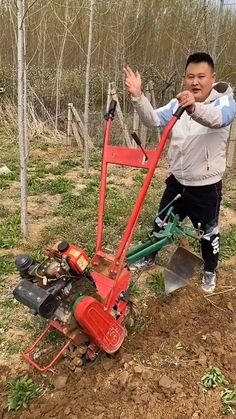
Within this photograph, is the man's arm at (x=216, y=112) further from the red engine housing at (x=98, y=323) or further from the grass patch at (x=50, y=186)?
the grass patch at (x=50, y=186)

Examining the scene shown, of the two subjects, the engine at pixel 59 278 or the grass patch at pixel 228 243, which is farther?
the grass patch at pixel 228 243

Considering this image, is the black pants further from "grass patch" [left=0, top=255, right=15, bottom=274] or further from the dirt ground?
"grass patch" [left=0, top=255, right=15, bottom=274]

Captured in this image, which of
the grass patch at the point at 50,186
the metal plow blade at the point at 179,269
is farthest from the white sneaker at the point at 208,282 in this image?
the grass patch at the point at 50,186

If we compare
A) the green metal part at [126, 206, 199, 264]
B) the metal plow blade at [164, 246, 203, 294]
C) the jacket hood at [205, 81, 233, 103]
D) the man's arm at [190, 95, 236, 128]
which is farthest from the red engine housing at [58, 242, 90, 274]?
the jacket hood at [205, 81, 233, 103]

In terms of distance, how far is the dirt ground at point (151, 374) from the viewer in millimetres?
2530

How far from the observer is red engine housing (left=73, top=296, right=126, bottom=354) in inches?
97.5

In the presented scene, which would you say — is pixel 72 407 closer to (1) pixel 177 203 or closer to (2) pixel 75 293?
(2) pixel 75 293

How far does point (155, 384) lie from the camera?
2.72 metres

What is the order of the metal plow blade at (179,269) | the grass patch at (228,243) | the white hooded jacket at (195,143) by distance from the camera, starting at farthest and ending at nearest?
the grass patch at (228,243) < the metal plow blade at (179,269) < the white hooded jacket at (195,143)

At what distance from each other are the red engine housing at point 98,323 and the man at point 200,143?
4.15ft

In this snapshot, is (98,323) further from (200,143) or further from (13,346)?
(200,143)

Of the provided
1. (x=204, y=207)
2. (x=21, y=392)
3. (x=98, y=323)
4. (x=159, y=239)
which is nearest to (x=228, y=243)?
(x=204, y=207)

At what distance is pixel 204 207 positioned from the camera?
3.47 meters

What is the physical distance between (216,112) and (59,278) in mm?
1414
